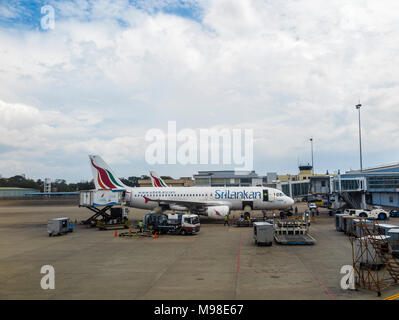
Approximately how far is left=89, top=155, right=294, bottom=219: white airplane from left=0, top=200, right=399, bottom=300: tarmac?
10967 mm

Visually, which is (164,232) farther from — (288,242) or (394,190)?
(394,190)

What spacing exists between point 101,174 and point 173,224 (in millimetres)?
15881

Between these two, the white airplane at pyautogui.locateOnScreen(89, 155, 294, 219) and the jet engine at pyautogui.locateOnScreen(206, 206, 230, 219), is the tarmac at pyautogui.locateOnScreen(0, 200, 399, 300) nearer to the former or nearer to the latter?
the jet engine at pyautogui.locateOnScreen(206, 206, 230, 219)

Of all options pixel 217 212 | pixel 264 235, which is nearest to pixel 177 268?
pixel 264 235

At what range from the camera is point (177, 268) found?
1838 centimetres

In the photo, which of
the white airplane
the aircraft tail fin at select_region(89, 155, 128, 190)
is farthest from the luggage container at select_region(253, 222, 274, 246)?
the aircraft tail fin at select_region(89, 155, 128, 190)

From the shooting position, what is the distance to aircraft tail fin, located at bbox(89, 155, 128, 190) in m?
42.5

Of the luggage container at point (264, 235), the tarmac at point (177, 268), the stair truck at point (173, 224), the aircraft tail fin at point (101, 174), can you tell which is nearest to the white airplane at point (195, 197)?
the aircraft tail fin at point (101, 174)

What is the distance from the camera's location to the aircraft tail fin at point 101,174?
139ft

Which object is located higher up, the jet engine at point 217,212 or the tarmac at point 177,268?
the jet engine at point 217,212

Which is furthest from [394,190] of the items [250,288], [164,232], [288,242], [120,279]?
[120,279]

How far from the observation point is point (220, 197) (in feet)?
137

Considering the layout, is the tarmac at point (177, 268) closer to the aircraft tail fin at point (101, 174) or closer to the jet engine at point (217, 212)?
the jet engine at point (217, 212)

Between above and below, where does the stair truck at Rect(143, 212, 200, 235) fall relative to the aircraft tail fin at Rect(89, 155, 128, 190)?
below
